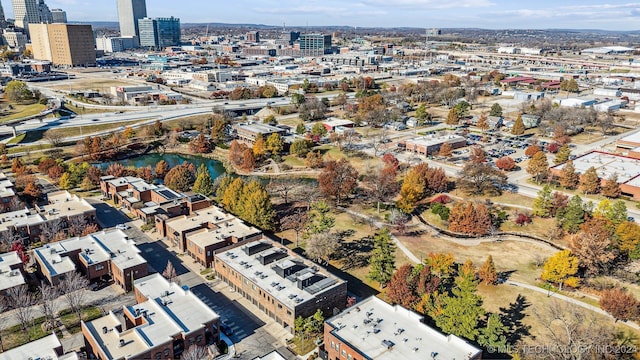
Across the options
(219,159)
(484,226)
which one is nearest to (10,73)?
(219,159)

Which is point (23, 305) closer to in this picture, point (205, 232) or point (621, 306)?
point (205, 232)

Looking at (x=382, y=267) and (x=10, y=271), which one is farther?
(x=382, y=267)

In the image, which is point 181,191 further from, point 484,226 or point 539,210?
point 539,210

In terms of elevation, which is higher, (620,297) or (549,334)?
(620,297)

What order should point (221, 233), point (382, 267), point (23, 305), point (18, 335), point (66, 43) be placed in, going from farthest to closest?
point (66, 43), point (221, 233), point (382, 267), point (23, 305), point (18, 335)

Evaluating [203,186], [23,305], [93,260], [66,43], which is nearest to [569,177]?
[203,186]

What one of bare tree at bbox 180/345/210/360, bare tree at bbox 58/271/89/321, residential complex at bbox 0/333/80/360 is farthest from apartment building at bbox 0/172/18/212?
bare tree at bbox 180/345/210/360
